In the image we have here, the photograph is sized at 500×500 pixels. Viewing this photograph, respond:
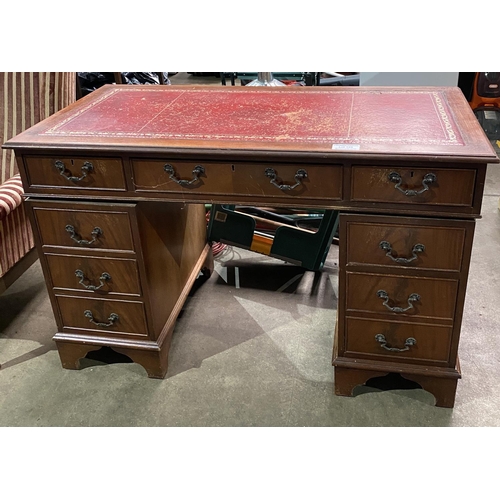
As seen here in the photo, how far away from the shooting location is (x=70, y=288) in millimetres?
1941

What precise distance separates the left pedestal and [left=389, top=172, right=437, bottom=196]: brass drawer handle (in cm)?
78

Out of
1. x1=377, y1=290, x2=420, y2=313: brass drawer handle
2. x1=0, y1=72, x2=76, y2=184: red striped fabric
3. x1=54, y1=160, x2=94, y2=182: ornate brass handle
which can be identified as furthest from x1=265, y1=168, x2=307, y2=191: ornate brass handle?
x1=0, y1=72, x2=76, y2=184: red striped fabric

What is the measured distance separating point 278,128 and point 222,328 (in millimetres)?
944

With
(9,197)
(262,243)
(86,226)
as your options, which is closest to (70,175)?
(86,226)

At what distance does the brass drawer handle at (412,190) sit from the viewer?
1482 millimetres

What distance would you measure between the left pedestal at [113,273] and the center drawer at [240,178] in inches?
5.2

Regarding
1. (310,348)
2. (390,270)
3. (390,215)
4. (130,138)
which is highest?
(130,138)

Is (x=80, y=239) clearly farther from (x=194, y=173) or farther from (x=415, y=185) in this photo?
(x=415, y=185)

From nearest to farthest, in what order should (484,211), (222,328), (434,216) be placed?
(434,216), (222,328), (484,211)

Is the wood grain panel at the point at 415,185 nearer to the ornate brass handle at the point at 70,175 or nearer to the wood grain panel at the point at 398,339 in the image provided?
the wood grain panel at the point at 398,339

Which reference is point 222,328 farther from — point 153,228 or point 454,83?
point 454,83

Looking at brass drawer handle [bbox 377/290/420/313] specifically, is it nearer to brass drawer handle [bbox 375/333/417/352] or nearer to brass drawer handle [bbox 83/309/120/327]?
brass drawer handle [bbox 375/333/417/352]

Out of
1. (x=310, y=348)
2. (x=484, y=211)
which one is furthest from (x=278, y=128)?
(x=484, y=211)

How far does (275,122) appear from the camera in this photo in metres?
1.73
